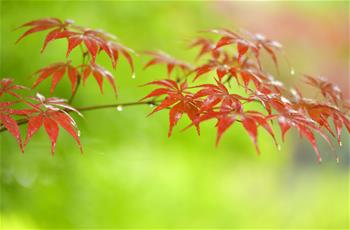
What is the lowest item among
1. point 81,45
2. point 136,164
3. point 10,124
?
point 136,164

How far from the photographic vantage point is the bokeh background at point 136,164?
5.62ft

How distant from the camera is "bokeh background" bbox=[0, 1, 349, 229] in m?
1.71

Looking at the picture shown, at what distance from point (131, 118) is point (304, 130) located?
1182 millimetres

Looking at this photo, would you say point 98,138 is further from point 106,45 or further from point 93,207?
point 106,45

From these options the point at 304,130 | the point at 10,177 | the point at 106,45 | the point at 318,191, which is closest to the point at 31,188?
the point at 10,177

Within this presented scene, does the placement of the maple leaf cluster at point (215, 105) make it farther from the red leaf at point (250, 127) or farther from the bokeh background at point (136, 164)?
the bokeh background at point (136, 164)

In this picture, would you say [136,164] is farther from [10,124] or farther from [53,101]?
[10,124]

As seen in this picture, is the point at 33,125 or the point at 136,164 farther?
the point at 136,164

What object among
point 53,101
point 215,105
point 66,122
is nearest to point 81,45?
point 53,101

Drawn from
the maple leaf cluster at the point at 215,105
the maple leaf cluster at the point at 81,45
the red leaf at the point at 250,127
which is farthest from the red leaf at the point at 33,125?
the red leaf at the point at 250,127

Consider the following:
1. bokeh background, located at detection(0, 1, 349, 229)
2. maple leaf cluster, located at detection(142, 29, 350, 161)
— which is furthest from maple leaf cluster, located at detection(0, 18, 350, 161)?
bokeh background, located at detection(0, 1, 349, 229)

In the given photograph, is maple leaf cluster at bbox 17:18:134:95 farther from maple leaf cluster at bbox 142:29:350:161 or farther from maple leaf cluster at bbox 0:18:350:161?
maple leaf cluster at bbox 142:29:350:161

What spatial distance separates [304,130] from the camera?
2.79 feet

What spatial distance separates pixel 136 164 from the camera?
2.02 meters
